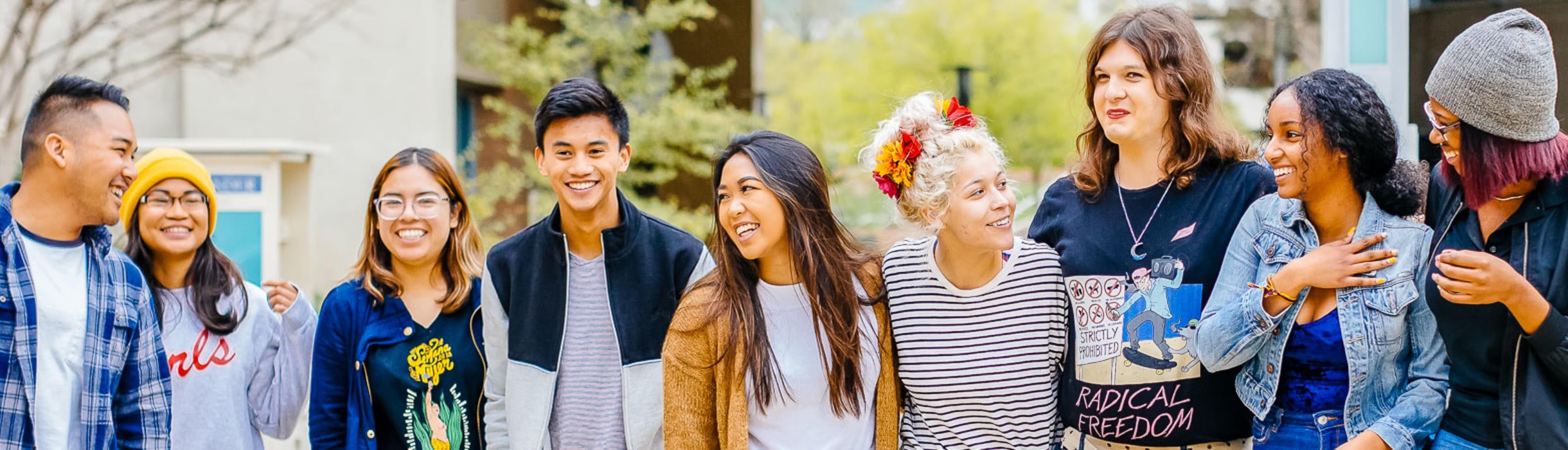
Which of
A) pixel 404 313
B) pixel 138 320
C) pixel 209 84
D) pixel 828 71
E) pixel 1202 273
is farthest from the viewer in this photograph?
pixel 828 71

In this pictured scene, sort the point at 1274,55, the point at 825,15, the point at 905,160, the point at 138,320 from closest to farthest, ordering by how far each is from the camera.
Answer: the point at 905,160 → the point at 138,320 → the point at 1274,55 → the point at 825,15

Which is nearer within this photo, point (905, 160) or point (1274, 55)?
point (905, 160)

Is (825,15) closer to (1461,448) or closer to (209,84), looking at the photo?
(209,84)

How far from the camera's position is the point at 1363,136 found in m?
2.59

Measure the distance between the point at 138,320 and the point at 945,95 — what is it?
7.53 ft

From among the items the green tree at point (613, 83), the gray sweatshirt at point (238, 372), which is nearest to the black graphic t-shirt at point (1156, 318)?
the gray sweatshirt at point (238, 372)

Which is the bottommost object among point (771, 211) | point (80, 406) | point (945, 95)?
point (80, 406)

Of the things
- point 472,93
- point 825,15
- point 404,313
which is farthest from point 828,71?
point 404,313

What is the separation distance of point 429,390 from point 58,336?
3.08 ft

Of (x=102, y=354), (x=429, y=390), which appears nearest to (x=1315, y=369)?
(x=429, y=390)

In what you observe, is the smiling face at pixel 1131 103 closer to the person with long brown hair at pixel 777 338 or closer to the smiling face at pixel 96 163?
the person with long brown hair at pixel 777 338

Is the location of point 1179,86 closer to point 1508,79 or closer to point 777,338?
point 1508,79

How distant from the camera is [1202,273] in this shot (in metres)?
2.79

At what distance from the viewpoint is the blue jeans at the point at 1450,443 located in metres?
2.43
